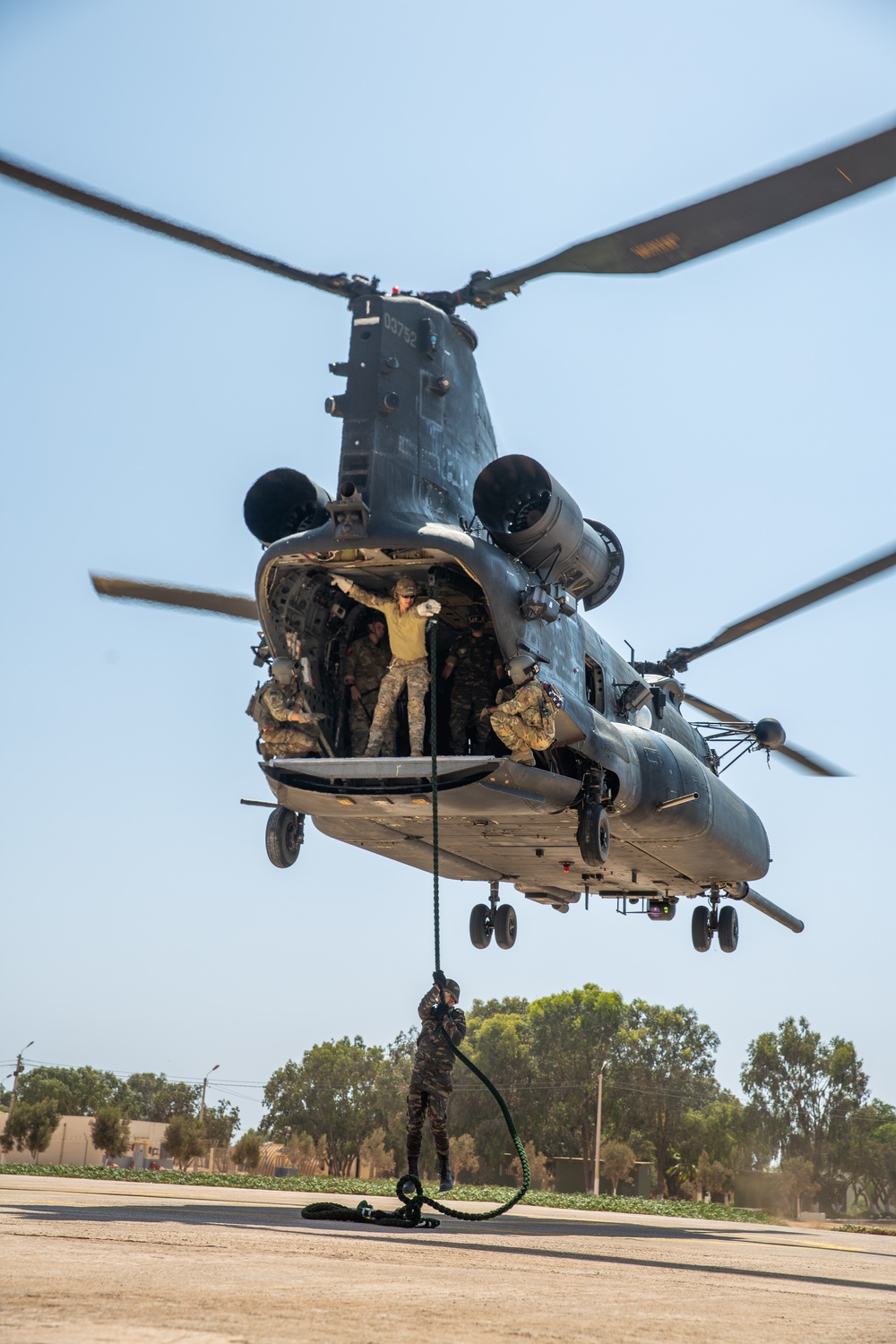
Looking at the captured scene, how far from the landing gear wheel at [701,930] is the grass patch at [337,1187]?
149 inches

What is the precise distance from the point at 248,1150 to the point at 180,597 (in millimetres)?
14819

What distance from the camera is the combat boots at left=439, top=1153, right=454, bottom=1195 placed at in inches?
455

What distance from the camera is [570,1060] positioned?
67875mm

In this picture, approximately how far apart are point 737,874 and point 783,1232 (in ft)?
14.5

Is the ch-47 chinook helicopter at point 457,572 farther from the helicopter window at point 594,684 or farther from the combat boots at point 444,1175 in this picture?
the combat boots at point 444,1175

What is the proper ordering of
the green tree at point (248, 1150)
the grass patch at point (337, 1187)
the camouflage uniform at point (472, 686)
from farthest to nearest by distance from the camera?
1. the green tree at point (248, 1150)
2. the grass patch at point (337, 1187)
3. the camouflage uniform at point (472, 686)

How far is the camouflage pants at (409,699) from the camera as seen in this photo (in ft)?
38.3

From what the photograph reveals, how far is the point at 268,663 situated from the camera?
1192 centimetres

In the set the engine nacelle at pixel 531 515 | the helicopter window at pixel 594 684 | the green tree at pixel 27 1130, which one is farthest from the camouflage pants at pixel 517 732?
the green tree at pixel 27 1130

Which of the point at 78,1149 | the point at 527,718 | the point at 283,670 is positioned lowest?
the point at 78,1149

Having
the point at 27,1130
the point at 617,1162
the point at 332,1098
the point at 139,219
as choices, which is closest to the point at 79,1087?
the point at 332,1098

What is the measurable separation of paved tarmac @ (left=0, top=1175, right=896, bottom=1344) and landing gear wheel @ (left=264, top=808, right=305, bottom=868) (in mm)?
4030

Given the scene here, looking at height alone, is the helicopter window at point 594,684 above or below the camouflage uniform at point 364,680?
above

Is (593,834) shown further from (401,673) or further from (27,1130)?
(27,1130)
